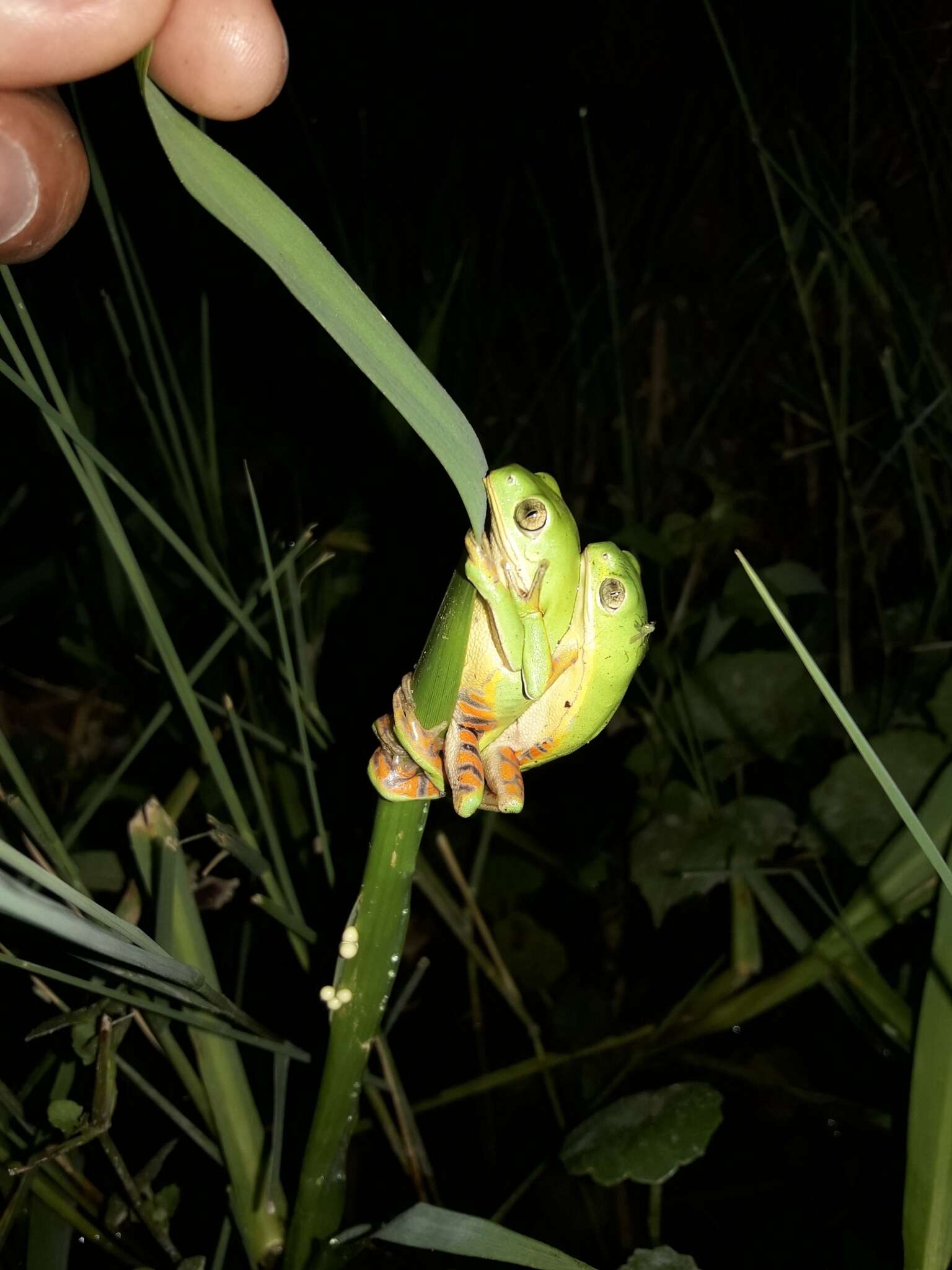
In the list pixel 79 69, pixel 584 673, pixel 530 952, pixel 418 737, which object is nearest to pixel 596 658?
pixel 584 673

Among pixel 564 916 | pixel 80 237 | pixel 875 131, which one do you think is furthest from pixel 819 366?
pixel 80 237

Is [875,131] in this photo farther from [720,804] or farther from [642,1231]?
[642,1231]

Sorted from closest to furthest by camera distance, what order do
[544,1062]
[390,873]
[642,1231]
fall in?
[390,873]
[642,1231]
[544,1062]

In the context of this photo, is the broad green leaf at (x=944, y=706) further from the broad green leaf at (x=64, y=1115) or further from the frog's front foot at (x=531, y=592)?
the broad green leaf at (x=64, y=1115)

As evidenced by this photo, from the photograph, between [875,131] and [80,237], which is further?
[875,131]

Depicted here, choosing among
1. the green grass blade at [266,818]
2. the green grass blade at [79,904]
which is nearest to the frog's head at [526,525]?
the green grass blade at [79,904]
